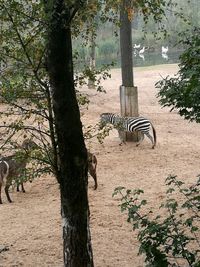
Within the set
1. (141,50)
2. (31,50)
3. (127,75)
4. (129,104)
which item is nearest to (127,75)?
(127,75)

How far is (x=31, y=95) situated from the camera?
5.08 m

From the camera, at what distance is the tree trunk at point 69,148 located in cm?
468

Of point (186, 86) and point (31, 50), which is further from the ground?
point (31, 50)

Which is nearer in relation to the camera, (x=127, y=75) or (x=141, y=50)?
(x=127, y=75)

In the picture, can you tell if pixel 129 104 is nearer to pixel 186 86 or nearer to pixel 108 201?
pixel 108 201

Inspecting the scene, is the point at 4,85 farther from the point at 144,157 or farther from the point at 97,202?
the point at 144,157

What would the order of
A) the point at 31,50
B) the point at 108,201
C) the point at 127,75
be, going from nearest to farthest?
the point at 31,50 < the point at 108,201 < the point at 127,75

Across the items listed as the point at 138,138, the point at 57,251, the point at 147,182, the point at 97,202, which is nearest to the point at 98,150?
the point at 138,138

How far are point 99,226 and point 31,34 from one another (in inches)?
162

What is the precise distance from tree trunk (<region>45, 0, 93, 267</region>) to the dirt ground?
4.80 ft

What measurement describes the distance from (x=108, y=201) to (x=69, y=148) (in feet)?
14.3

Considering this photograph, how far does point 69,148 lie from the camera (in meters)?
4.90

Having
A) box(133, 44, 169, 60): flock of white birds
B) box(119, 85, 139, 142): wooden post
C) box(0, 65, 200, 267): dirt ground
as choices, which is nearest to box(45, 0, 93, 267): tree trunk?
box(0, 65, 200, 267): dirt ground

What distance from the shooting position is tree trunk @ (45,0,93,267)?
4676 millimetres
